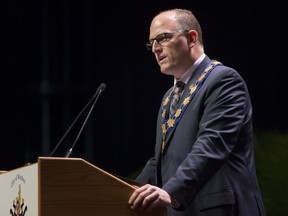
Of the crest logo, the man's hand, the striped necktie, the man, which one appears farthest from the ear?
the crest logo

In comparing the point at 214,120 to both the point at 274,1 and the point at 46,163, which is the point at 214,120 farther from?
the point at 274,1

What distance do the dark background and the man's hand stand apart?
10.2 feet

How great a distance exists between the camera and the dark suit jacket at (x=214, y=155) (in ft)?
6.17

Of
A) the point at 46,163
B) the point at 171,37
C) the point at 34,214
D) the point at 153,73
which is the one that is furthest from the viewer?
the point at 153,73

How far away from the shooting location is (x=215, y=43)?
481 cm

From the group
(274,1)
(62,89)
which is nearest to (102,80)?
(62,89)

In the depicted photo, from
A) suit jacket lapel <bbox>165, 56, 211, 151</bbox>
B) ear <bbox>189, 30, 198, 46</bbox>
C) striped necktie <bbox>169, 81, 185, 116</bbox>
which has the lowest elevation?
striped necktie <bbox>169, 81, 185, 116</bbox>

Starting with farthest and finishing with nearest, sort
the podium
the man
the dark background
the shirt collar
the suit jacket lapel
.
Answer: the dark background, the shirt collar, the suit jacket lapel, the man, the podium

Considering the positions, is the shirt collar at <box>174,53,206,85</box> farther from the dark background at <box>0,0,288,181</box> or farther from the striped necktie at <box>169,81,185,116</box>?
the dark background at <box>0,0,288,181</box>

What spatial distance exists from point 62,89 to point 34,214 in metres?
3.52

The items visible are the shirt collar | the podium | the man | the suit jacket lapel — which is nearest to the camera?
the podium

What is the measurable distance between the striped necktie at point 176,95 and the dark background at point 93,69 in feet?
7.87

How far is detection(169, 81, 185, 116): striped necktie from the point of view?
229 centimetres

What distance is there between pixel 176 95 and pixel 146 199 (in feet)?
2.39
